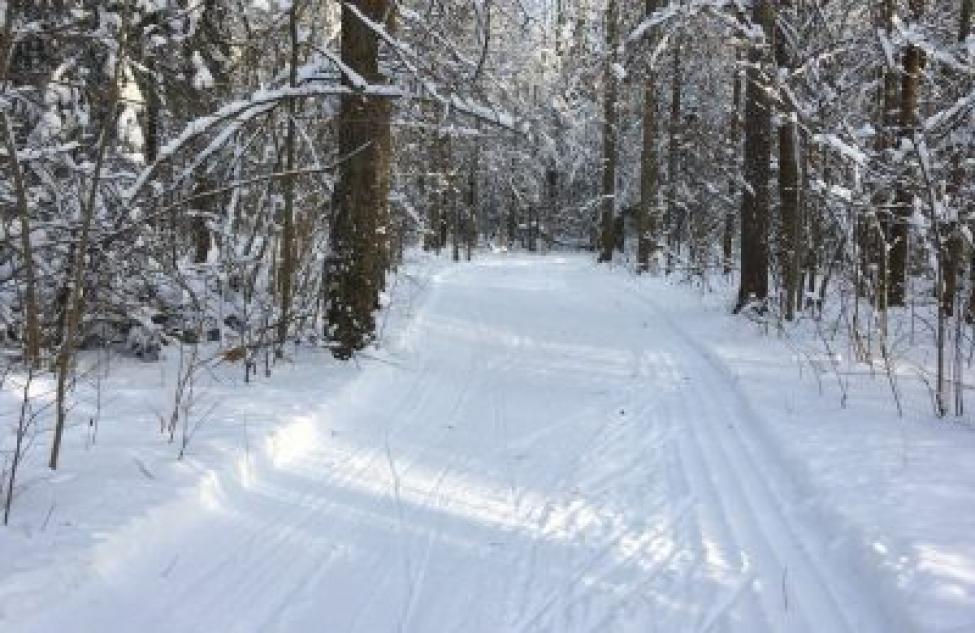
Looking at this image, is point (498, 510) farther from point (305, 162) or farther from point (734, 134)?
point (734, 134)

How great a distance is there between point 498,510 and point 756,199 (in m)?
9.63

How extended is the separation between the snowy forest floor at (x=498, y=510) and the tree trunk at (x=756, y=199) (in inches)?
198

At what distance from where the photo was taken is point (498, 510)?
18.9 ft

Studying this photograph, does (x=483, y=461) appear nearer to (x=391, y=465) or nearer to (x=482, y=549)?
(x=391, y=465)

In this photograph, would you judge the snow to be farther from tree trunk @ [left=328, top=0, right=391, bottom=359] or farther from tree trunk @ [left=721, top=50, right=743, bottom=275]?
tree trunk @ [left=721, top=50, right=743, bottom=275]

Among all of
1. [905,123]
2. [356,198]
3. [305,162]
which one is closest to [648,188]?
[905,123]

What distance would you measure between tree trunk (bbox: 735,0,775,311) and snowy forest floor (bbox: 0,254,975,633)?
5.03m

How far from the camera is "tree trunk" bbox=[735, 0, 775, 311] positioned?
45.9 feet

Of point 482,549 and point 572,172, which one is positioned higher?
point 572,172

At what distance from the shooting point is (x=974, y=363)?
9.75m

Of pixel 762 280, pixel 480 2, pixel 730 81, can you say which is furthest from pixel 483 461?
pixel 730 81

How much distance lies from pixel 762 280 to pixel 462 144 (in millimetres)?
25797

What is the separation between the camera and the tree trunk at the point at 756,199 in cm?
1400

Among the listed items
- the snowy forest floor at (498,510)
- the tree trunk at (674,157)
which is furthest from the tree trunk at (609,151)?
the snowy forest floor at (498,510)
